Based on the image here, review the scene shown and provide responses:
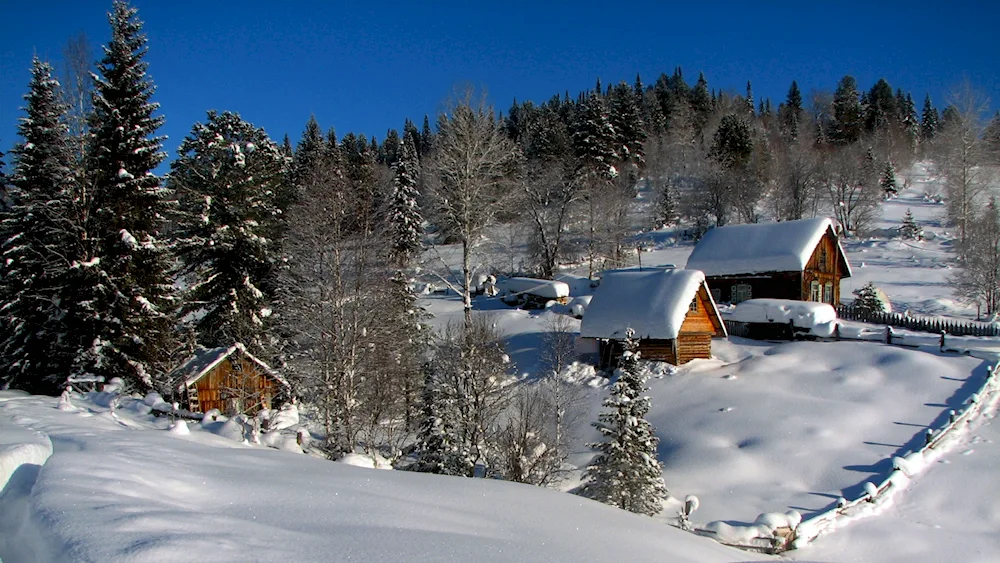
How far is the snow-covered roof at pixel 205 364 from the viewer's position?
20422 millimetres

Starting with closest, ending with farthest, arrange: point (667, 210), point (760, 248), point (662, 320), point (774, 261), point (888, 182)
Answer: point (662, 320)
point (774, 261)
point (760, 248)
point (667, 210)
point (888, 182)

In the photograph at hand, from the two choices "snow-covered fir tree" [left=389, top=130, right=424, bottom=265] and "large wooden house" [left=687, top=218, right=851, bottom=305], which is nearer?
"large wooden house" [left=687, top=218, right=851, bottom=305]

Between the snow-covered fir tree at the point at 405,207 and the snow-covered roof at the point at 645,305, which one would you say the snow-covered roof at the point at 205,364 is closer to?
the snow-covered roof at the point at 645,305

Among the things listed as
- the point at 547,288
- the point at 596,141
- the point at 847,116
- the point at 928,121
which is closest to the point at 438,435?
the point at 547,288

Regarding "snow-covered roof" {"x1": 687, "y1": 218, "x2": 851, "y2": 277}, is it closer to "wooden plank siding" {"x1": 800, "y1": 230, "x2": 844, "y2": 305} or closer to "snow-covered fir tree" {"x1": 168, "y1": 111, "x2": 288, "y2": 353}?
"wooden plank siding" {"x1": 800, "y1": 230, "x2": 844, "y2": 305}

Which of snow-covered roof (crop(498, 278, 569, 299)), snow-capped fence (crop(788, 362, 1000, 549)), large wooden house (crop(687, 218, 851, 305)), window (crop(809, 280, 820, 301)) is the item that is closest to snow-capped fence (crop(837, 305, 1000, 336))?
window (crop(809, 280, 820, 301))

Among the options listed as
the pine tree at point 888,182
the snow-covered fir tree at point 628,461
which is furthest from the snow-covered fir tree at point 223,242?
the pine tree at point 888,182

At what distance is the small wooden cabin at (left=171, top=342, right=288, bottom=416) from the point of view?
20.6 meters

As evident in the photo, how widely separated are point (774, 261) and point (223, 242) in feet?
96.7

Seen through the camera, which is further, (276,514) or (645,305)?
(645,305)

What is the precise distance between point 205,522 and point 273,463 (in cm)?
343

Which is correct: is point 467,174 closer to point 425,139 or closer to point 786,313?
point 786,313

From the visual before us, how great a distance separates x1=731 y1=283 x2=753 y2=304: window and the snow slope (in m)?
30.5

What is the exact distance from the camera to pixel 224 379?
21.7 meters
